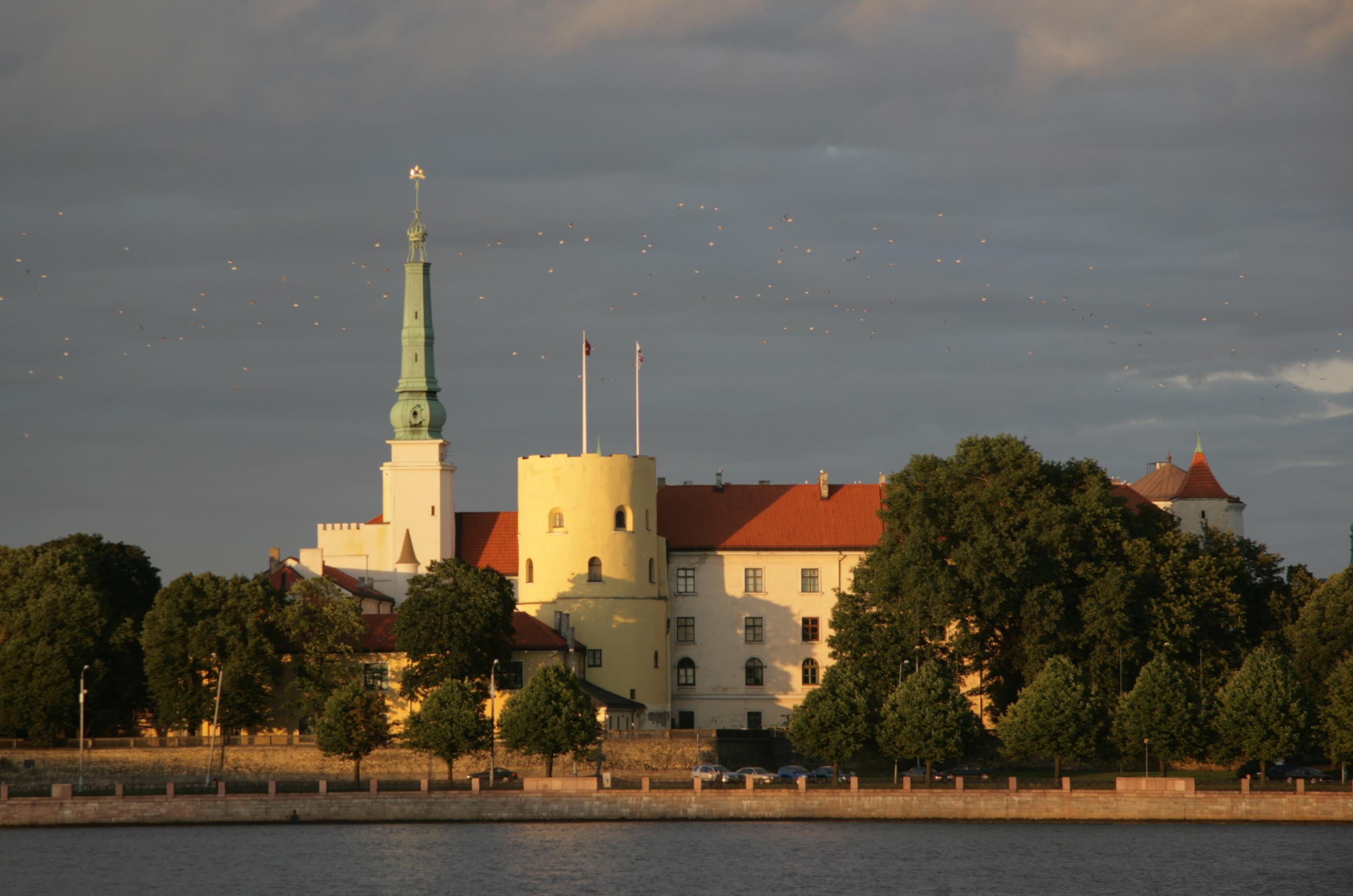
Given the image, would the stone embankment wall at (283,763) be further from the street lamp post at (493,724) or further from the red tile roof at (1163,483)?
the red tile roof at (1163,483)

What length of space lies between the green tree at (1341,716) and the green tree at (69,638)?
49605 millimetres

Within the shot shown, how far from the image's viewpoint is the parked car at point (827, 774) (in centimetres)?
8231

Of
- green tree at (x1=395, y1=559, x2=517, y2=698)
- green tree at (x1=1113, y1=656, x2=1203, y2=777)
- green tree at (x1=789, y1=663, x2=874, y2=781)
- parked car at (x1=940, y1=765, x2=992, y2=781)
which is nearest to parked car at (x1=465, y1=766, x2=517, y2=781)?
green tree at (x1=395, y1=559, x2=517, y2=698)

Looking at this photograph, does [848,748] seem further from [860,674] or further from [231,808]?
[231,808]

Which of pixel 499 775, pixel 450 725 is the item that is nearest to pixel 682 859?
pixel 450 725

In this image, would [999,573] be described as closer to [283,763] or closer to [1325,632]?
[1325,632]

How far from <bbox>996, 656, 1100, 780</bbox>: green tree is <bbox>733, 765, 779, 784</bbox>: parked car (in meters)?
9.20

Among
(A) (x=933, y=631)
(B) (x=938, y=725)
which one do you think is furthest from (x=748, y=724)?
(B) (x=938, y=725)

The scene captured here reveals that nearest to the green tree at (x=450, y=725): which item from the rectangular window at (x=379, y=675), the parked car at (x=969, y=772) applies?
the rectangular window at (x=379, y=675)

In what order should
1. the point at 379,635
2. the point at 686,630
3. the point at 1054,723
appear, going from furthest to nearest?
the point at 686,630 → the point at 379,635 → the point at 1054,723

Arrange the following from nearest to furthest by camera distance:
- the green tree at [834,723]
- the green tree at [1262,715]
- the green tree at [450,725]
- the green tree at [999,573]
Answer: the green tree at [1262,715] → the green tree at [450,725] → the green tree at [834,723] → the green tree at [999,573]

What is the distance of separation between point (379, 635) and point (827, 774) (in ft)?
69.5

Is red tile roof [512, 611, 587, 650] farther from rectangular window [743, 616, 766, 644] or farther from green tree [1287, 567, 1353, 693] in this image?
green tree [1287, 567, 1353, 693]

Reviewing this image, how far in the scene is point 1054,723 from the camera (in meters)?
77.7
